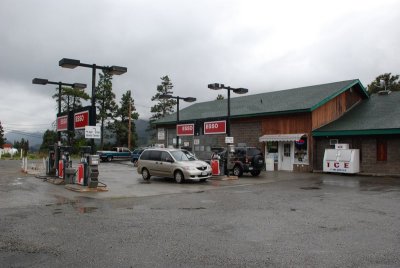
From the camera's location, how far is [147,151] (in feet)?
67.1

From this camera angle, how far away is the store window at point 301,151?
88.1 ft

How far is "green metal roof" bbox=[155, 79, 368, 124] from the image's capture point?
27.2 m

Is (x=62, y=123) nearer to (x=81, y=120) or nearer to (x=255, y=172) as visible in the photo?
(x=81, y=120)

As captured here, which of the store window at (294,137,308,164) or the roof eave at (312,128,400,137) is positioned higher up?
the roof eave at (312,128,400,137)

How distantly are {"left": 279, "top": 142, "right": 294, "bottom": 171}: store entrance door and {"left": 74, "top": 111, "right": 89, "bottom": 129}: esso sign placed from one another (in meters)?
15.8

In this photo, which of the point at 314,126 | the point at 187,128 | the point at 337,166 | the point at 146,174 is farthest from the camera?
the point at 314,126

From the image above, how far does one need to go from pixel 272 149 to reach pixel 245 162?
23.4 feet

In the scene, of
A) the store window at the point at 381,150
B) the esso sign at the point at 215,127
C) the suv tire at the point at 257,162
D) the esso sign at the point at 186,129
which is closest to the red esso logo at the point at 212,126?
the esso sign at the point at 215,127

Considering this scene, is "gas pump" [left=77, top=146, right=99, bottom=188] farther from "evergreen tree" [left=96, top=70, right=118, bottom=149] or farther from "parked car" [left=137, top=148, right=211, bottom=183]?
"evergreen tree" [left=96, top=70, right=118, bottom=149]

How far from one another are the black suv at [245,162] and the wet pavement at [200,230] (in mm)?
8507

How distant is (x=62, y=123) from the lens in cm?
2008

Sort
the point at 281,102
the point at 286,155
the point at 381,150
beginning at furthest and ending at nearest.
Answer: the point at 281,102 < the point at 286,155 < the point at 381,150

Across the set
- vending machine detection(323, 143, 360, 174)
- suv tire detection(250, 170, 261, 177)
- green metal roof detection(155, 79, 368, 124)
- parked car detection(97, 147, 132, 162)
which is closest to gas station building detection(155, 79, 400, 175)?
green metal roof detection(155, 79, 368, 124)

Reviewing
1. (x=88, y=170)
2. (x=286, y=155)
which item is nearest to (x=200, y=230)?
(x=88, y=170)
